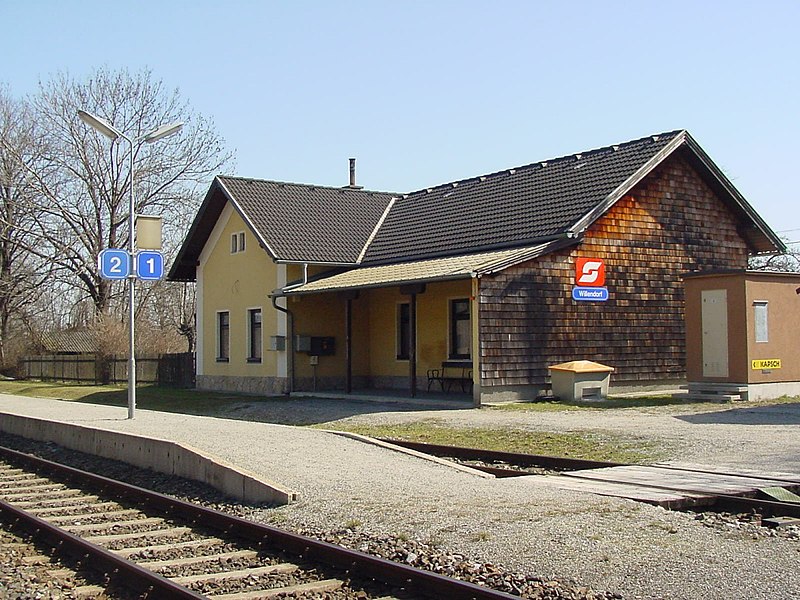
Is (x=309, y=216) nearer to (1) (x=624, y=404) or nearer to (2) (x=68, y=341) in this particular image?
(1) (x=624, y=404)

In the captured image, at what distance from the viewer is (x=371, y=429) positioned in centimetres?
1864

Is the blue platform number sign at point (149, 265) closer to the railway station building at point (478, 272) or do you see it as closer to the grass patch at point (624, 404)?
the railway station building at point (478, 272)

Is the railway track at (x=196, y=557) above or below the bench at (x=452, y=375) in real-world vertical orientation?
below

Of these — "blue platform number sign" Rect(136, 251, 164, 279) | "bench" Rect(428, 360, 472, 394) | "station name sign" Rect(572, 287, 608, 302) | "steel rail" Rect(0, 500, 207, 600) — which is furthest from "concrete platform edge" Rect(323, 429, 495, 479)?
"station name sign" Rect(572, 287, 608, 302)

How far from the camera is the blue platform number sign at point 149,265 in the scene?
1978 cm

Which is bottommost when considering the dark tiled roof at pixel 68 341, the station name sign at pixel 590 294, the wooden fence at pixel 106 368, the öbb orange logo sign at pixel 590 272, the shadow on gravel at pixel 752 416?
the shadow on gravel at pixel 752 416

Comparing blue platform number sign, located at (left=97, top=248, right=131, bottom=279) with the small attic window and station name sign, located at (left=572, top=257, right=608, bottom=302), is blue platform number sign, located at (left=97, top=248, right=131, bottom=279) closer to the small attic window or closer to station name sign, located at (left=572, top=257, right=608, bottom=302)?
station name sign, located at (left=572, top=257, right=608, bottom=302)

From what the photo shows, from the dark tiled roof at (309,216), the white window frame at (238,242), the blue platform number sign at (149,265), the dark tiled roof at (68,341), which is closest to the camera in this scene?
the blue platform number sign at (149,265)

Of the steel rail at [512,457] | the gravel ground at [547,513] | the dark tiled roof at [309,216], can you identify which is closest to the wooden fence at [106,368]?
the dark tiled roof at [309,216]

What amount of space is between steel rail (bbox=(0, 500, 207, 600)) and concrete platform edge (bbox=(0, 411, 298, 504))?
6.89 feet

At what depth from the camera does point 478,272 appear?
2055 centimetres

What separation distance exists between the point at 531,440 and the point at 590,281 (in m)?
8.15

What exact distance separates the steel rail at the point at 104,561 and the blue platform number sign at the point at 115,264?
9.72m

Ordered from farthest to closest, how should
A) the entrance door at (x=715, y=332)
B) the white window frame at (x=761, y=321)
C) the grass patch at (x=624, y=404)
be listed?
the entrance door at (x=715, y=332) < the white window frame at (x=761, y=321) < the grass patch at (x=624, y=404)
